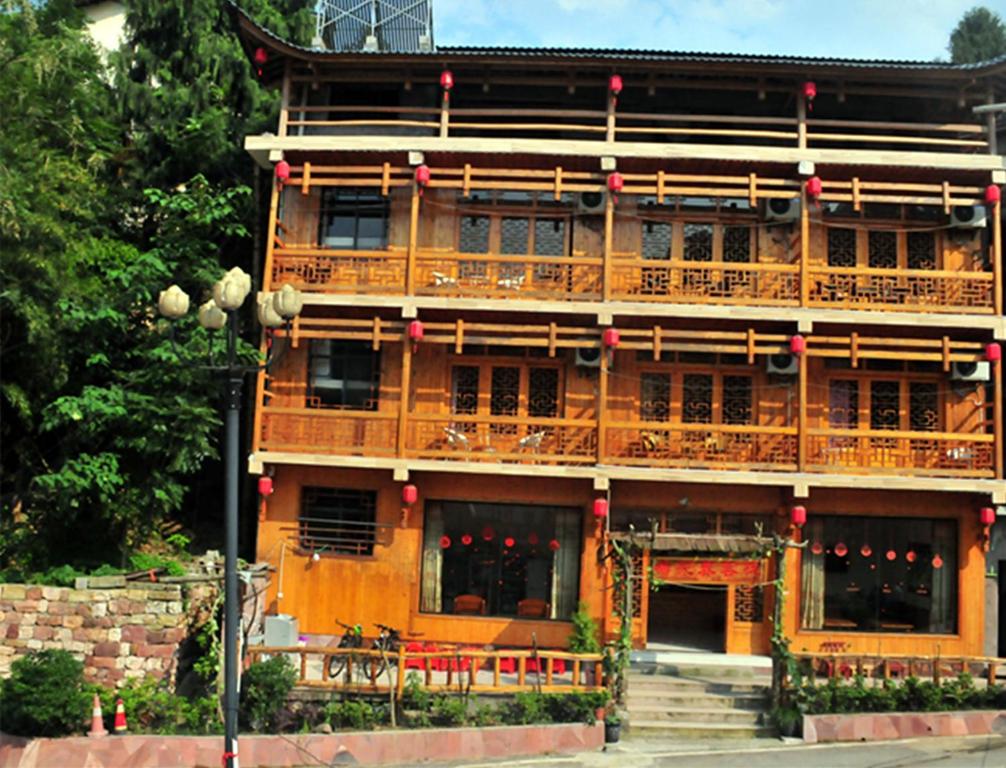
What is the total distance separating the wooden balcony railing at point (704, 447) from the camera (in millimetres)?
17094

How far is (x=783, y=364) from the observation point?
58.3 feet

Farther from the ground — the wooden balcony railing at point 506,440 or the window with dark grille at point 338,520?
the wooden balcony railing at point 506,440

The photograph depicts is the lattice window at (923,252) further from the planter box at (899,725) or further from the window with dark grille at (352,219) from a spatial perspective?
the window with dark grille at (352,219)

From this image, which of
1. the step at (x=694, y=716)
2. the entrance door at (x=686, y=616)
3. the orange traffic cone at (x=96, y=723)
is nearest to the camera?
the orange traffic cone at (x=96, y=723)

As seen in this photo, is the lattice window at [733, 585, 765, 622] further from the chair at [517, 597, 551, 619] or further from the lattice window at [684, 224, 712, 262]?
the lattice window at [684, 224, 712, 262]

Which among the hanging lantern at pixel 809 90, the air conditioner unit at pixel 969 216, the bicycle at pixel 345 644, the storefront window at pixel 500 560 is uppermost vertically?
the hanging lantern at pixel 809 90

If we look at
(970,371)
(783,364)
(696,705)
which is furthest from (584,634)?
(970,371)

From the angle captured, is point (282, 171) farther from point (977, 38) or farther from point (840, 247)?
point (977, 38)

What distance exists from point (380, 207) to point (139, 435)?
621 centimetres

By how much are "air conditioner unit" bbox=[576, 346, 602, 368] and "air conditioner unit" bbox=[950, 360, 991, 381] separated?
662 centimetres

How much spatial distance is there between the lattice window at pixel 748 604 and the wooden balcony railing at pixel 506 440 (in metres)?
3.74

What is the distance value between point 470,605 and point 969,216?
1177cm

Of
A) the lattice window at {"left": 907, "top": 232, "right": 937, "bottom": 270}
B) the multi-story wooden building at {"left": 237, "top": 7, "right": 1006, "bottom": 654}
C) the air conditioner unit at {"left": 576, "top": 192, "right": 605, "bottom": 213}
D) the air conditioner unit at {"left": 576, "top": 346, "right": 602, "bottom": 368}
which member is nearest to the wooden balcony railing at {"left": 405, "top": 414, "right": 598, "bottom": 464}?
the multi-story wooden building at {"left": 237, "top": 7, "right": 1006, "bottom": 654}

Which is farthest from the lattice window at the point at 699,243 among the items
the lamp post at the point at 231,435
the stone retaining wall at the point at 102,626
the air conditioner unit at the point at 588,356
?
the stone retaining wall at the point at 102,626
